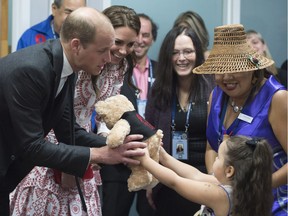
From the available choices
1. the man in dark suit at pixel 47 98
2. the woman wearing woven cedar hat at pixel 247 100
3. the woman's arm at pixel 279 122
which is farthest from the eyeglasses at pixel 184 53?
the man in dark suit at pixel 47 98

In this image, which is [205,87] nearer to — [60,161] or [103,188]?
[103,188]

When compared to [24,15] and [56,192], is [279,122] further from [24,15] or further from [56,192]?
[24,15]

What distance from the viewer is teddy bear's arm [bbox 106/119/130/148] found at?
2363mm

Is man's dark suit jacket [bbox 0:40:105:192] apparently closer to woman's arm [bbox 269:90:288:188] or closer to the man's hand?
the man's hand

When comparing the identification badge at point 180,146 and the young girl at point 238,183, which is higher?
the young girl at point 238,183

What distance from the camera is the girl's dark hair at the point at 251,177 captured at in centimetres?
239

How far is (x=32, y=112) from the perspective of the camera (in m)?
2.35

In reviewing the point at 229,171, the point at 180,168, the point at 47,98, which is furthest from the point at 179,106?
the point at 47,98

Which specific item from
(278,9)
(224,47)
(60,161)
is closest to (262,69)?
(224,47)

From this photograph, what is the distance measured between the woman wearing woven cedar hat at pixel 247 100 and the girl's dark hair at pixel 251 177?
0.80 ft

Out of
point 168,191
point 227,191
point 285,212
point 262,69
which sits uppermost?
point 262,69

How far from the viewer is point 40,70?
7.68 ft

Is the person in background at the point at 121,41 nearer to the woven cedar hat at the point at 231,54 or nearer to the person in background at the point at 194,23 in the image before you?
the woven cedar hat at the point at 231,54

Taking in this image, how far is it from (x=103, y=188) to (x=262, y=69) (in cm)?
164
